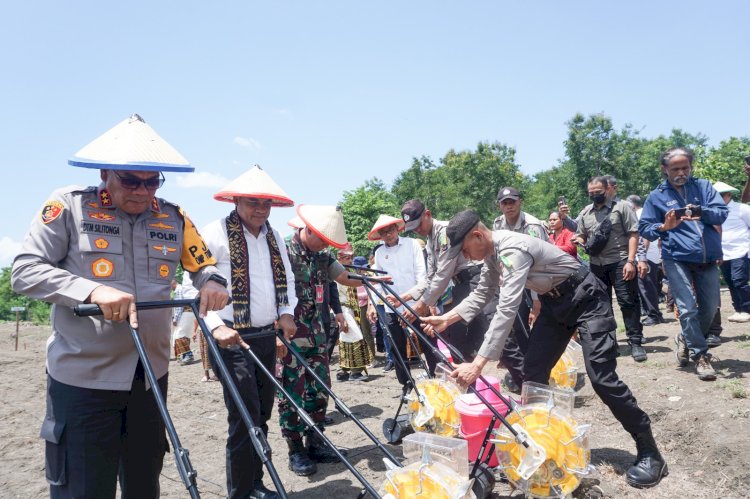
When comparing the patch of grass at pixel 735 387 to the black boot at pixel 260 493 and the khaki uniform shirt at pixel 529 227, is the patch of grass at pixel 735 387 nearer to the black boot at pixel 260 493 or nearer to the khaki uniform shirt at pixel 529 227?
the khaki uniform shirt at pixel 529 227

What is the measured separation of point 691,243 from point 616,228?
5.56 ft

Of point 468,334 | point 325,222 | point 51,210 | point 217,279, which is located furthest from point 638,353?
point 51,210

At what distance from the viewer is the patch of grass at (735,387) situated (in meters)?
4.54

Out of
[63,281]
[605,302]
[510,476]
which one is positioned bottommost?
[510,476]

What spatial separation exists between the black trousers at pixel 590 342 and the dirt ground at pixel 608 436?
1.84 ft

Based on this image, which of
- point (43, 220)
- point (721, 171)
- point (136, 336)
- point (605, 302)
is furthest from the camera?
point (721, 171)

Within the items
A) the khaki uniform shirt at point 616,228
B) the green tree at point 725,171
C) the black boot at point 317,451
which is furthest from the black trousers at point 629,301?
the green tree at point 725,171

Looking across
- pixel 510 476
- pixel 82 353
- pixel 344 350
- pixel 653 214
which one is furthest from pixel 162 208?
pixel 344 350

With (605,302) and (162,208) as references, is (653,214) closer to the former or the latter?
(605,302)

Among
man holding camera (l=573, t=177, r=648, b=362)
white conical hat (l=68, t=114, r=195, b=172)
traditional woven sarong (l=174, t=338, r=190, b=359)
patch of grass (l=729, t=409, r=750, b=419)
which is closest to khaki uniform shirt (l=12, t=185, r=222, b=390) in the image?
white conical hat (l=68, t=114, r=195, b=172)

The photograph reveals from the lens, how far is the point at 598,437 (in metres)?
4.67

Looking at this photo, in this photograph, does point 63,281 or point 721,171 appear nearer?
point 63,281

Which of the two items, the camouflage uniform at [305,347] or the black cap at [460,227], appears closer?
the black cap at [460,227]

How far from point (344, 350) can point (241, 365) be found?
16.6 ft
